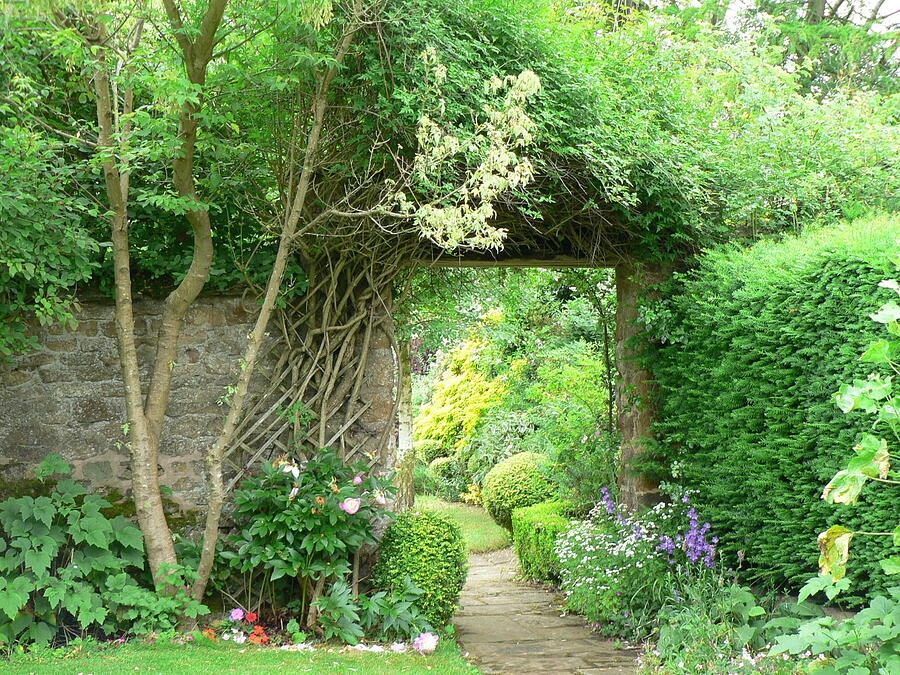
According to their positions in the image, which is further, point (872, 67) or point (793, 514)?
point (872, 67)

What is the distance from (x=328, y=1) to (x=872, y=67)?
10885mm

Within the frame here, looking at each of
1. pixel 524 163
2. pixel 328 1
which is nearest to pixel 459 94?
pixel 524 163

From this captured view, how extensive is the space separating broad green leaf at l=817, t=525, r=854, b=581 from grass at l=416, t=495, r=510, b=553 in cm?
584

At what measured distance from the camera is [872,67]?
11.8m

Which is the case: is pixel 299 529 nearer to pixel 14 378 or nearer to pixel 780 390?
pixel 14 378

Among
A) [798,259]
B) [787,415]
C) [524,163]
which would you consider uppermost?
[524,163]

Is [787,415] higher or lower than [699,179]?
lower

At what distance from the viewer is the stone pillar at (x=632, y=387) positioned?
618 cm

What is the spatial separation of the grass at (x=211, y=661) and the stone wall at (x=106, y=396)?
45.2 inches

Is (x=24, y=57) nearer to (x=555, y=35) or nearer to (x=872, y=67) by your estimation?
(x=555, y=35)

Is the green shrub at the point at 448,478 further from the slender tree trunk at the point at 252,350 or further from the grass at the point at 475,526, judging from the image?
the slender tree trunk at the point at 252,350

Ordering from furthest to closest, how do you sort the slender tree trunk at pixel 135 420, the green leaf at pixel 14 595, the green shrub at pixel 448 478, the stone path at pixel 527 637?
1. the green shrub at pixel 448 478
2. the stone path at pixel 527 637
3. the slender tree trunk at pixel 135 420
4. the green leaf at pixel 14 595

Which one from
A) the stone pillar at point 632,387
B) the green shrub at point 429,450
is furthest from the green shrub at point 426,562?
the green shrub at point 429,450

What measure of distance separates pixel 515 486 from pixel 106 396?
5.54 m
